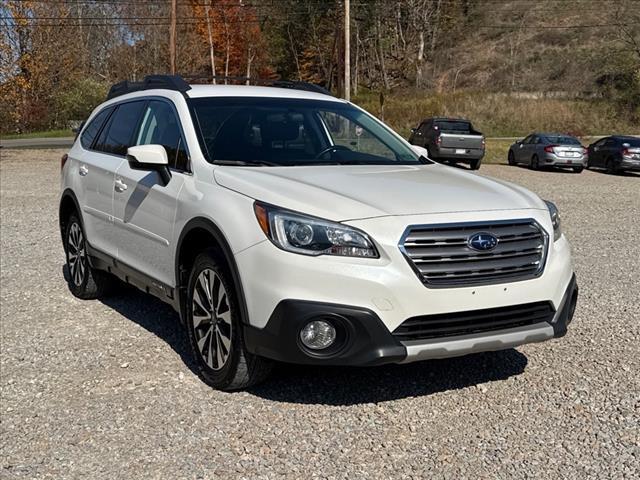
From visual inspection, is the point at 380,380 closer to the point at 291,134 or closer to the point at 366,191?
the point at 366,191

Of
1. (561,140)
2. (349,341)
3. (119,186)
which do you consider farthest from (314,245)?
(561,140)

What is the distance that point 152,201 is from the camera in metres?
4.51

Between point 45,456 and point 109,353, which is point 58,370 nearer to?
point 109,353

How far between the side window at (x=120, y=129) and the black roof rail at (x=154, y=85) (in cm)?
16

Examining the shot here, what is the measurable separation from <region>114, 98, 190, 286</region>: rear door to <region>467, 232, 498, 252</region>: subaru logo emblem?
182 centimetres

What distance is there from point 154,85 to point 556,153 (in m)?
20.4

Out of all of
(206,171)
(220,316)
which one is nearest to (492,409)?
(220,316)

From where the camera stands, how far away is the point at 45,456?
3301mm

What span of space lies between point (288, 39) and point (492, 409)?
6701cm

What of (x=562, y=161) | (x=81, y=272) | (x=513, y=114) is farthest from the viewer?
(x=513, y=114)

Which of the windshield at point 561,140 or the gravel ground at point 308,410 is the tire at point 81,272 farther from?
the windshield at point 561,140

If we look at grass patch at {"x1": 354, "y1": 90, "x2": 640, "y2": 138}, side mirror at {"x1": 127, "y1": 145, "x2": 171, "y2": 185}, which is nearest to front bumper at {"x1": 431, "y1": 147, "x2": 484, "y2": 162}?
grass patch at {"x1": 354, "y1": 90, "x2": 640, "y2": 138}

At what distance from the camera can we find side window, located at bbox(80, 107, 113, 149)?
19.6 ft

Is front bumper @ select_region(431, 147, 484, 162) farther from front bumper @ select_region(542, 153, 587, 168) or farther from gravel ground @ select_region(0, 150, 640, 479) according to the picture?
gravel ground @ select_region(0, 150, 640, 479)
